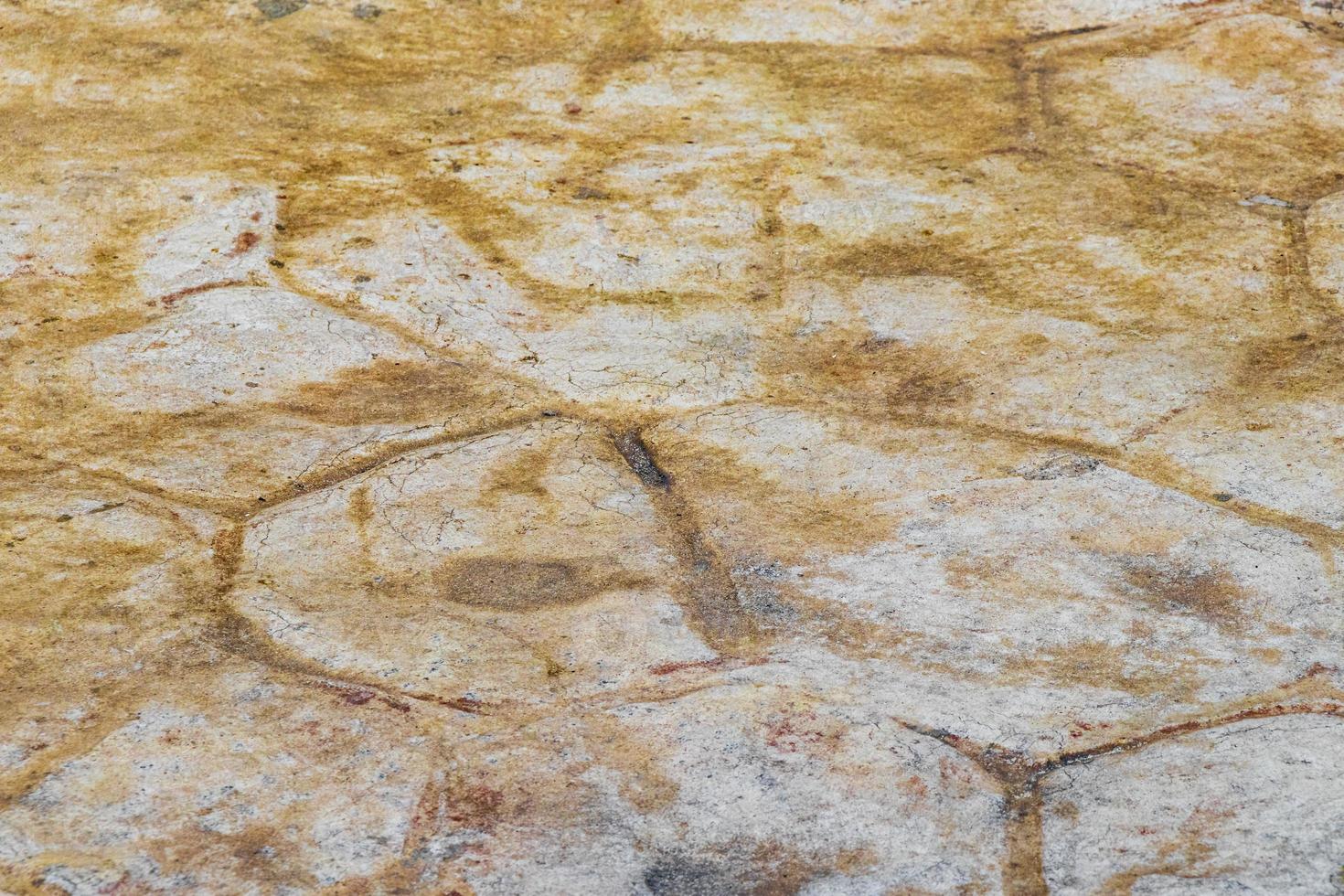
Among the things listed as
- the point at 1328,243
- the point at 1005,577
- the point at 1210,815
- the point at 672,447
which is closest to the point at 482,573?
the point at 672,447

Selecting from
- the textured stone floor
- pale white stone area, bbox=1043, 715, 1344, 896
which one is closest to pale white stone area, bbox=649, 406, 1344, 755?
the textured stone floor

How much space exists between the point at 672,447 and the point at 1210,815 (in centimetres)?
157

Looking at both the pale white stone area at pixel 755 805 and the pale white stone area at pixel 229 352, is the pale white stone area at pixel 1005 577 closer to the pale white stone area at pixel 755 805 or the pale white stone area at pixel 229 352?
the pale white stone area at pixel 755 805

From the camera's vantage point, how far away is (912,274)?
4148 millimetres

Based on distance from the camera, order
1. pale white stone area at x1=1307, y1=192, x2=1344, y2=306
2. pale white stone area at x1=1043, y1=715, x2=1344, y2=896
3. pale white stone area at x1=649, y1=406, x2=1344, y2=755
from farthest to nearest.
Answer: pale white stone area at x1=1307, y1=192, x2=1344, y2=306 < pale white stone area at x1=649, y1=406, x2=1344, y2=755 < pale white stone area at x1=1043, y1=715, x2=1344, y2=896

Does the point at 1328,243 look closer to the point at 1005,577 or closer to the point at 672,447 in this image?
the point at 1005,577

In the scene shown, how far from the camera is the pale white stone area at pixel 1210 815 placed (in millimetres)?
2240

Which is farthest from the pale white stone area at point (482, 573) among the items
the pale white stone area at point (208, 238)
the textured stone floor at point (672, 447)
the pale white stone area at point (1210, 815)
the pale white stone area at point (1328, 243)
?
the pale white stone area at point (1328, 243)

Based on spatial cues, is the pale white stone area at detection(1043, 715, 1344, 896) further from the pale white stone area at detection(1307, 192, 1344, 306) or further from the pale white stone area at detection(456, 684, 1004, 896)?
the pale white stone area at detection(1307, 192, 1344, 306)

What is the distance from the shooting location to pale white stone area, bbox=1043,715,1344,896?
7.35 ft

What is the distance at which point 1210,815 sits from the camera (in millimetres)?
2377

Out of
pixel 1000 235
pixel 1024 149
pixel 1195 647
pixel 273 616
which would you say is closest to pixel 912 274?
pixel 1000 235

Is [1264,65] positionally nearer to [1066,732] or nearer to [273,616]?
[1066,732]

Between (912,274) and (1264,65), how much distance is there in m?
1.83
